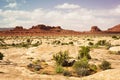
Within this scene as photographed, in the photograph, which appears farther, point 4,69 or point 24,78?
point 4,69

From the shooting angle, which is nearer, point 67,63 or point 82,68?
point 82,68

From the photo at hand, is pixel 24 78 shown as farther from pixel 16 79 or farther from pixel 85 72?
pixel 85 72

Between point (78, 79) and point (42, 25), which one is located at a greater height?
point (42, 25)

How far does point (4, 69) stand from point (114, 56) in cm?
1731

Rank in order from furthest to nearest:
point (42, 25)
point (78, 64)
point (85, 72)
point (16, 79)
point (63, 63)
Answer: point (42, 25) < point (63, 63) < point (78, 64) < point (85, 72) < point (16, 79)

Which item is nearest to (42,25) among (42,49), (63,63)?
(42,49)

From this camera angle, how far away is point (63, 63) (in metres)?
27.4

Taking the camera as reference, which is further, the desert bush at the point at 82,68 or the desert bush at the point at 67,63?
the desert bush at the point at 67,63

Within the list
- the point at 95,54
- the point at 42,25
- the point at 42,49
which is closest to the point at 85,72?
the point at 95,54

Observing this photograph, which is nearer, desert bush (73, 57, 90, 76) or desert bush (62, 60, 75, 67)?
desert bush (73, 57, 90, 76)

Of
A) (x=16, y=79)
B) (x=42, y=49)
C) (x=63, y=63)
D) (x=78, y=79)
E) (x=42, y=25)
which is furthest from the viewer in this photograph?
(x=42, y=25)

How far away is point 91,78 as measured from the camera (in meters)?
20.0

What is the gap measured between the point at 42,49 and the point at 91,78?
20249mm

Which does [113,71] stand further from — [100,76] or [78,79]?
[78,79]
